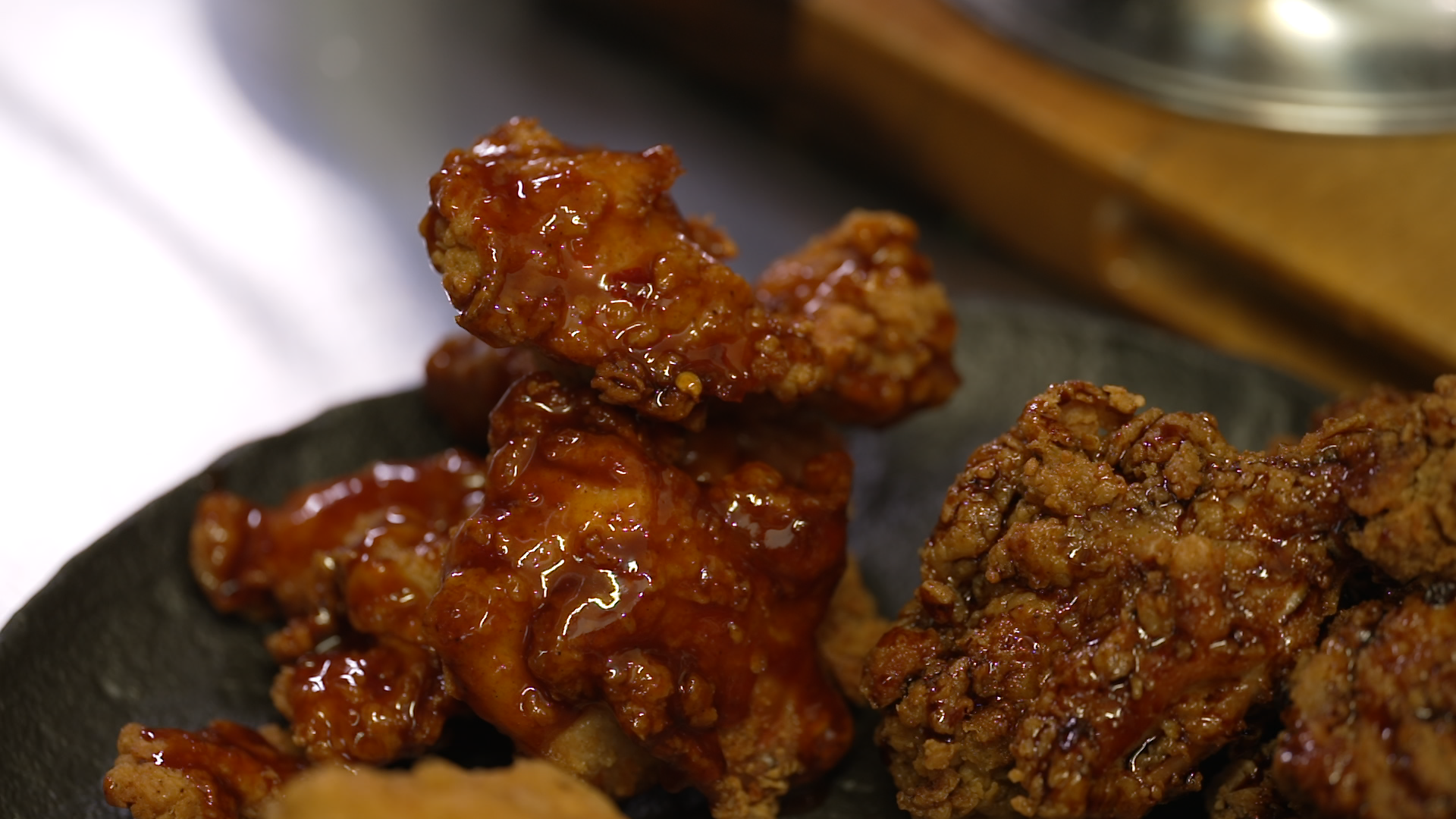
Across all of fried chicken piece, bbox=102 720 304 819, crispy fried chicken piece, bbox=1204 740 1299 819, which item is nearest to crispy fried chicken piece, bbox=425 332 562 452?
fried chicken piece, bbox=102 720 304 819

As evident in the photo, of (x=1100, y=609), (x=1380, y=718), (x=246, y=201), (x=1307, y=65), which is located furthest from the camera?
(x=246, y=201)

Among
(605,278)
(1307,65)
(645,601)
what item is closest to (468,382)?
(605,278)

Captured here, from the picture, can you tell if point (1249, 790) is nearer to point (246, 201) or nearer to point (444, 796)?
point (444, 796)

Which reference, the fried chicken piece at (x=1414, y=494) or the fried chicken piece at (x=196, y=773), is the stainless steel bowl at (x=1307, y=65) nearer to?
the fried chicken piece at (x=1414, y=494)

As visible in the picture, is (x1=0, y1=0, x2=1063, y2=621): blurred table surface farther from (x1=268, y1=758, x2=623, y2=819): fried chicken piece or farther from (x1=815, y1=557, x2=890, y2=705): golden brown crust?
(x1=268, y1=758, x2=623, y2=819): fried chicken piece

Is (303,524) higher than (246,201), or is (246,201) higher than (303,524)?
(246,201)

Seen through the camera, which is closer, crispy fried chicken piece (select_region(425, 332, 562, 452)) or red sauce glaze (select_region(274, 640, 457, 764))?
red sauce glaze (select_region(274, 640, 457, 764))

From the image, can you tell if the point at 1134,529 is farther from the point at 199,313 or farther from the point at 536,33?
the point at 536,33
